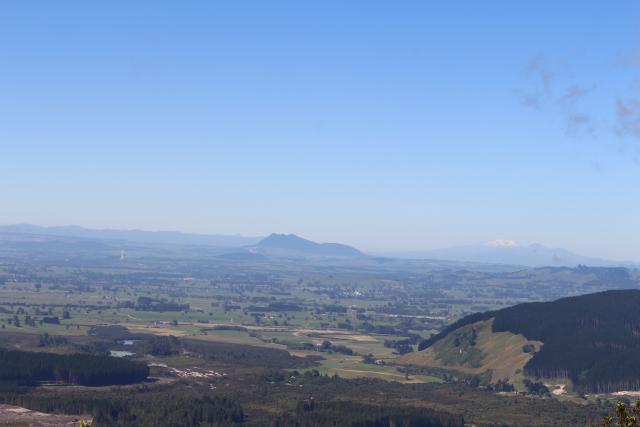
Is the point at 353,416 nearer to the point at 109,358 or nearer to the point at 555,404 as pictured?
the point at 555,404

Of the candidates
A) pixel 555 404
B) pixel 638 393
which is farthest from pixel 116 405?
pixel 638 393

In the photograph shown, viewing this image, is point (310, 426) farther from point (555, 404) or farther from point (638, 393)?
point (638, 393)

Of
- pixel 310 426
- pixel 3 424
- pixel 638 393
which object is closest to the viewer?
pixel 3 424

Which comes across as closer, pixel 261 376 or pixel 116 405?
pixel 116 405

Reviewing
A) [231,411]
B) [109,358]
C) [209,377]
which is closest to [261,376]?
[209,377]

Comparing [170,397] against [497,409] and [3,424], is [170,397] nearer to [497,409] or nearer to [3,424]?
[3,424]

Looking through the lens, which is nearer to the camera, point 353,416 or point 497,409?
point 353,416

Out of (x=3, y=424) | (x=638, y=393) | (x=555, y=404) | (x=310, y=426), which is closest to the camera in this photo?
(x=3, y=424)

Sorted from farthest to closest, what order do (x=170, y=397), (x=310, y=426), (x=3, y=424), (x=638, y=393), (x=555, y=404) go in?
(x=638, y=393), (x=555, y=404), (x=170, y=397), (x=310, y=426), (x=3, y=424)

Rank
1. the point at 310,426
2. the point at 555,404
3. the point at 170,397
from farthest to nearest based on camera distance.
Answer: the point at 555,404 → the point at 170,397 → the point at 310,426
